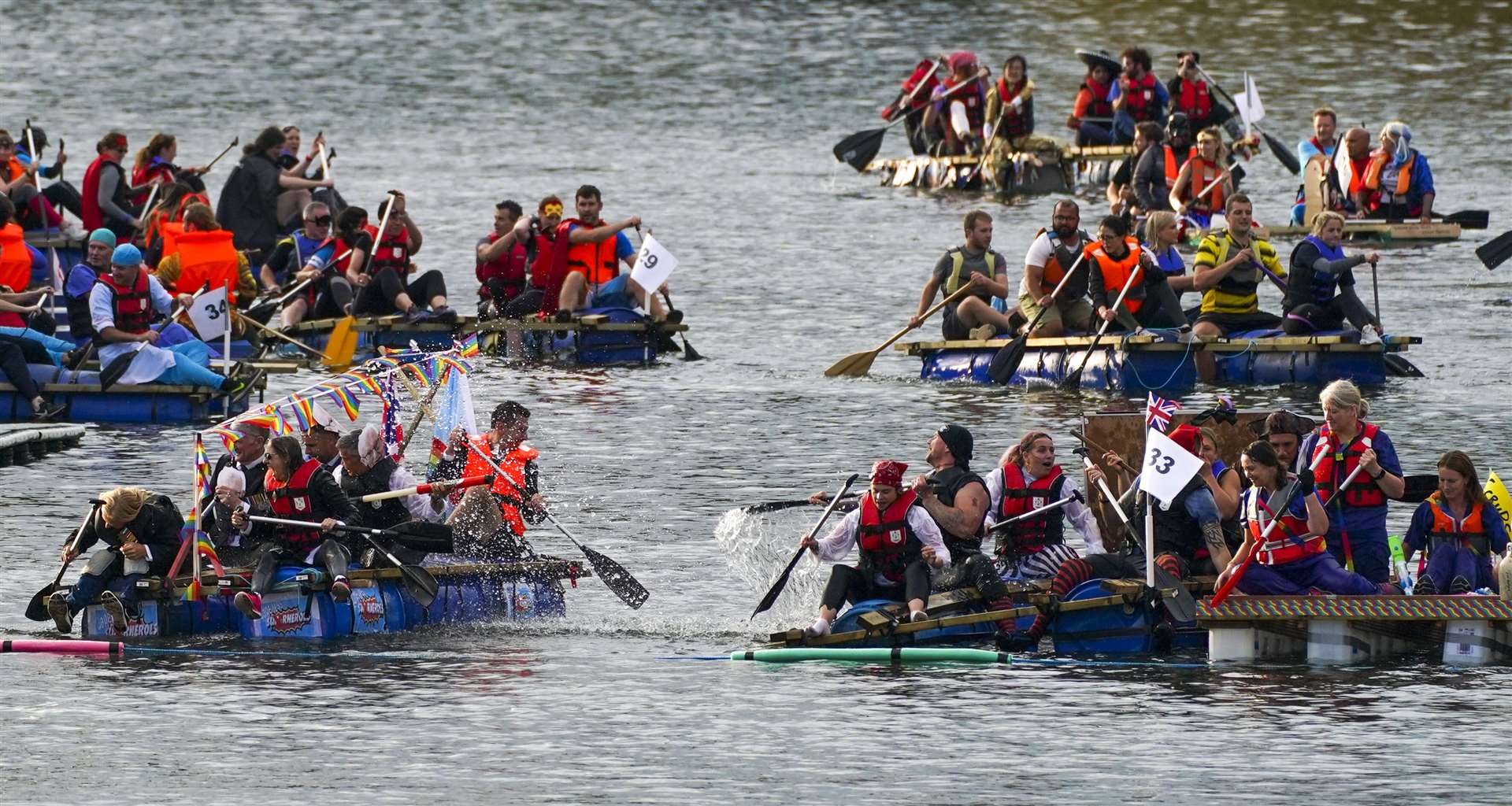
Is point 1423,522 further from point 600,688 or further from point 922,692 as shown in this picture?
point 600,688

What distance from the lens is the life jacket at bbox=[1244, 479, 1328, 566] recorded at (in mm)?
18750

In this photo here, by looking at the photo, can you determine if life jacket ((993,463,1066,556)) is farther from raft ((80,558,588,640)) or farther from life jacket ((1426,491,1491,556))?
raft ((80,558,588,640))

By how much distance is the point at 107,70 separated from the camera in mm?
68000

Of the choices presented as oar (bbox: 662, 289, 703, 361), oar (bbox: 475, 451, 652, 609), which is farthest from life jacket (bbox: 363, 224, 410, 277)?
oar (bbox: 475, 451, 652, 609)

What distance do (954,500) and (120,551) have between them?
5633 mm

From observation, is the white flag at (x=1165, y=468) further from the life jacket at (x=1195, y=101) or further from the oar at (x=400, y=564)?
the life jacket at (x=1195, y=101)

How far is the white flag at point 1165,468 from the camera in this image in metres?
18.8

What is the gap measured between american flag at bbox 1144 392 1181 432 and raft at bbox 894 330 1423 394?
9971 millimetres

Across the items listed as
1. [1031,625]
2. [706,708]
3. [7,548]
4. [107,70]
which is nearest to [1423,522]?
[1031,625]

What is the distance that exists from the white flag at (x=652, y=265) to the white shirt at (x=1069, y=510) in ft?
40.7

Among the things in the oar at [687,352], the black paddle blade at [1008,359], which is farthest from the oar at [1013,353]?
the oar at [687,352]

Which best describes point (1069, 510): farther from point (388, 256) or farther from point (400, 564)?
point (388, 256)

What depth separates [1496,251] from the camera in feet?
101

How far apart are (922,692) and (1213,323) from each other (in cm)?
1276
